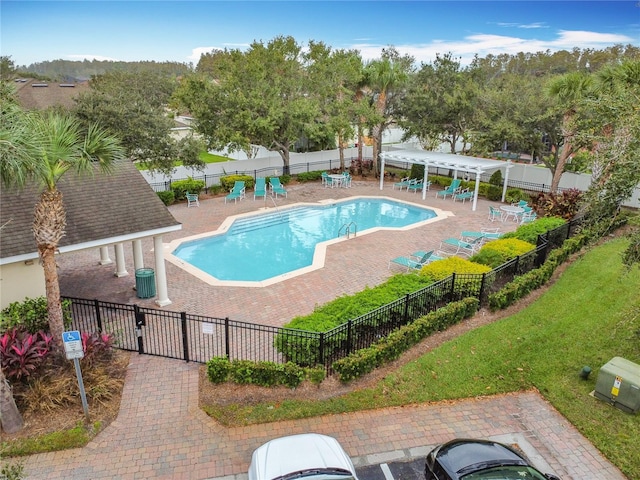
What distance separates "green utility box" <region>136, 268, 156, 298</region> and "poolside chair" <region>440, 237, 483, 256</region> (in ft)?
35.0

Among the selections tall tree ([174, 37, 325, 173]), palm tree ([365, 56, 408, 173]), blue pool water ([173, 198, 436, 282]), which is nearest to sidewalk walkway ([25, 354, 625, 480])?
blue pool water ([173, 198, 436, 282])

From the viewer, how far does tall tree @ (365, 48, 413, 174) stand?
1128 inches

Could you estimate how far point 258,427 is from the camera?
308 inches

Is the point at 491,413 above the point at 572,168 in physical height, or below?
below

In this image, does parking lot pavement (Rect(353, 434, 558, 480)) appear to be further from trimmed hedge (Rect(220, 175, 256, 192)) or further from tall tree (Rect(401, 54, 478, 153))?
tall tree (Rect(401, 54, 478, 153))

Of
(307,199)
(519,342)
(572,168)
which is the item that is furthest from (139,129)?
(572,168)

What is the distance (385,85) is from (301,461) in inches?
1047

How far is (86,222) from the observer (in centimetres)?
1091

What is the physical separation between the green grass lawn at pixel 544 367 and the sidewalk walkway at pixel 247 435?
8.4 inches

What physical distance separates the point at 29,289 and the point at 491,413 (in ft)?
33.4

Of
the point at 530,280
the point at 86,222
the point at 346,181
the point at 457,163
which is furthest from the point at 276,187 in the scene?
the point at 530,280

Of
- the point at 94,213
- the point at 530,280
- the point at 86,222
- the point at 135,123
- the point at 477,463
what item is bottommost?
the point at 477,463

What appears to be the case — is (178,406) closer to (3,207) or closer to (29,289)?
(29,289)

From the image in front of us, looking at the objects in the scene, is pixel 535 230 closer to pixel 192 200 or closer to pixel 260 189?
pixel 260 189
